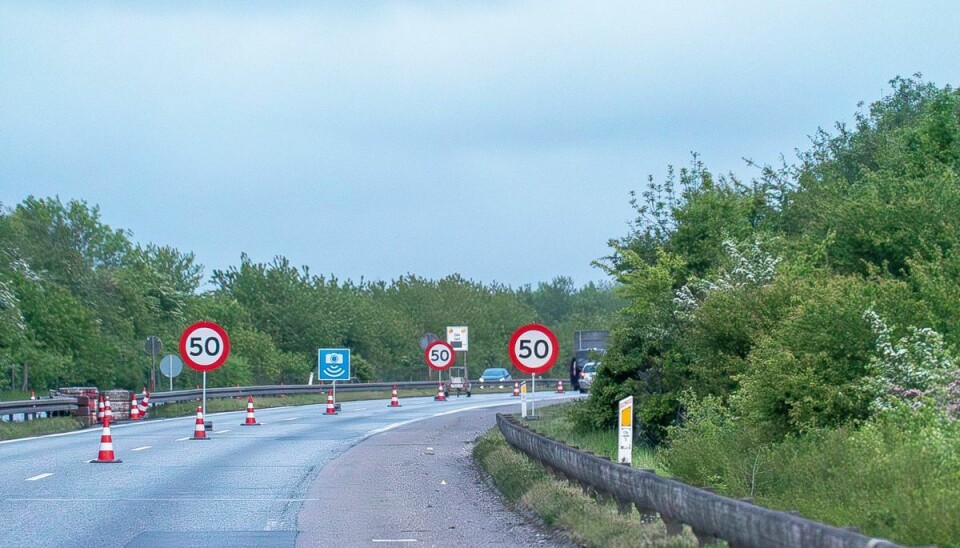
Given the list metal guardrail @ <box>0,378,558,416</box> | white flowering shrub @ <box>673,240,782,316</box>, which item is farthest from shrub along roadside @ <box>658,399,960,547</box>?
metal guardrail @ <box>0,378,558,416</box>

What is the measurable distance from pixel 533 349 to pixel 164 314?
5811 centimetres

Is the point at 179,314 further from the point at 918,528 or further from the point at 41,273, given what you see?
the point at 918,528

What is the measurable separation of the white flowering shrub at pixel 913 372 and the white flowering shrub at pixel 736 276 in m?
6.34

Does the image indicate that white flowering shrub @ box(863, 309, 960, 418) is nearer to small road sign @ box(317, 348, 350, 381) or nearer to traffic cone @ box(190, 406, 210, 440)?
traffic cone @ box(190, 406, 210, 440)

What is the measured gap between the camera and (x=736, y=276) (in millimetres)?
20547

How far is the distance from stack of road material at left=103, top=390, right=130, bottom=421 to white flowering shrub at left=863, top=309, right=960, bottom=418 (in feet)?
91.5

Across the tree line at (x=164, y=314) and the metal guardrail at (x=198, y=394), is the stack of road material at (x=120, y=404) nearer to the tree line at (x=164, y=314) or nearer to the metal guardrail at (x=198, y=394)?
the metal guardrail at (x=198, y=394)

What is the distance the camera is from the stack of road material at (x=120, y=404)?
3666cm

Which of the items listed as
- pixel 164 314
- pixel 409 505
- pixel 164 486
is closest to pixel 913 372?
pixel 409 505

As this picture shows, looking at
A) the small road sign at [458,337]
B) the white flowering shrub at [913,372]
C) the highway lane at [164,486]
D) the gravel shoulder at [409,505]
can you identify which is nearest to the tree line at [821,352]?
the white flowering shrub at [913,372]

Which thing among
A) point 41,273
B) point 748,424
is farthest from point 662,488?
point 41,273

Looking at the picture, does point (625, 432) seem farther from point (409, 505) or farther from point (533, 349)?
point (533, 349)

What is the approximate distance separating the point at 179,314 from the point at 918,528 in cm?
7247

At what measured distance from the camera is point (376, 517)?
13.5m
